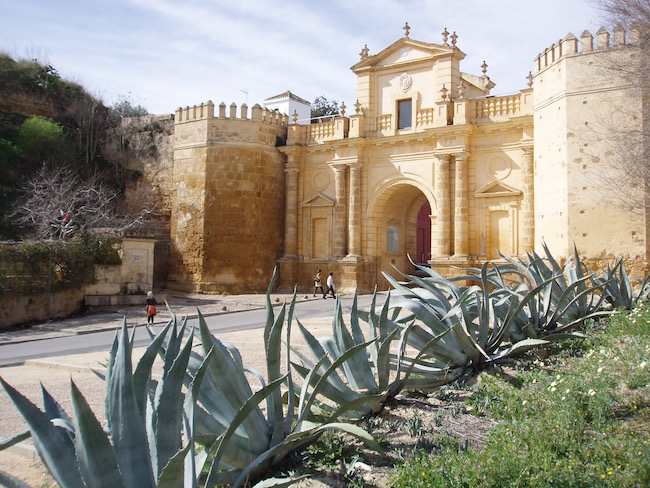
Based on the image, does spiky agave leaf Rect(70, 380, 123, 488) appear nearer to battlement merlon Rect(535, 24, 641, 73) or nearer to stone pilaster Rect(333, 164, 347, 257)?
battlement merlon Rect(535, 24, 641, 73)

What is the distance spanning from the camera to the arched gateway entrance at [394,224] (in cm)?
2075

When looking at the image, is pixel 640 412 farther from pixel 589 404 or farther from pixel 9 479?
pixel 9 479

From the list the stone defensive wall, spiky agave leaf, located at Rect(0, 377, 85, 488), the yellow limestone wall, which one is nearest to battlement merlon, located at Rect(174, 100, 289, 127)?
the stone defensive wall

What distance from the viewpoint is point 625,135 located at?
1320cm

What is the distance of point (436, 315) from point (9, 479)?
3613mm

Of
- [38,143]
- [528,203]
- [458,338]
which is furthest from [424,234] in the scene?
[458,338]

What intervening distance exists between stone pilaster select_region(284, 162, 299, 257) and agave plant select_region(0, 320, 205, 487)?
19.7 meters

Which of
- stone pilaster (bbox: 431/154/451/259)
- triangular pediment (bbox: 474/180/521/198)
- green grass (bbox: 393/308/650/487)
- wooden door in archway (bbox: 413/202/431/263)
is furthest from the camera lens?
wooden door in archway (bbox: 413/202/431/263)

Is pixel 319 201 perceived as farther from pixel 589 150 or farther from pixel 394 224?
pixel 589 150

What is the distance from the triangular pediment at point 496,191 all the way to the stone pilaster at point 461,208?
0.47 meters

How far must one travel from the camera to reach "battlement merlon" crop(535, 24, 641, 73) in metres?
13.3

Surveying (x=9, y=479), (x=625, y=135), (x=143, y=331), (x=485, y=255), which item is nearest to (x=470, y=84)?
(x=485, y=255)

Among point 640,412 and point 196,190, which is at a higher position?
point 196,190

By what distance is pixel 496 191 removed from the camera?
18.2 meters
